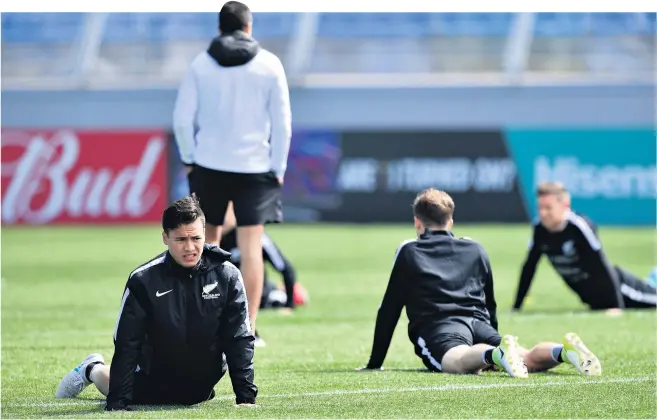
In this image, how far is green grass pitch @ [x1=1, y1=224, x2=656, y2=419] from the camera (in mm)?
5953

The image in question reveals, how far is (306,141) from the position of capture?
83.9ft

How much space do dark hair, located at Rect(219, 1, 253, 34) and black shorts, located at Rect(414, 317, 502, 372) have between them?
2318 millimetres

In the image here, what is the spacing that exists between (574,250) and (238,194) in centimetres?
382

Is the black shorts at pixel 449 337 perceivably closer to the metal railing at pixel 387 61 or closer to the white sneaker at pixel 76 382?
the white sneaker at pixel 76 382

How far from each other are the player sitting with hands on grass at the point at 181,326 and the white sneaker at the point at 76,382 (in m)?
0.34

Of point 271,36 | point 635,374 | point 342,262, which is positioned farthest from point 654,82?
point 635,374

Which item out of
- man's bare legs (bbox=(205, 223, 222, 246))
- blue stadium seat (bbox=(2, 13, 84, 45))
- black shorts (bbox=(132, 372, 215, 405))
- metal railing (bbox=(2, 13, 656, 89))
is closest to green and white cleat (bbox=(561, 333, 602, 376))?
black shorts (bbox=(132, 372, 215, 405))

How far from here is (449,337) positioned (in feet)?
23.3

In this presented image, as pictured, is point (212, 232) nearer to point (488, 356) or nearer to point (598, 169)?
point (488, 356)

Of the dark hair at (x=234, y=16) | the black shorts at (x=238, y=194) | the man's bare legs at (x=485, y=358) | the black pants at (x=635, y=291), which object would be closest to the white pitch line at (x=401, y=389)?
the man's bare legs at (x=485, y=358)

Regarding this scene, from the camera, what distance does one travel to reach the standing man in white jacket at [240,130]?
8.22m

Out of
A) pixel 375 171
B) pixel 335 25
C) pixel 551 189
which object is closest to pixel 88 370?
pixel 551 189

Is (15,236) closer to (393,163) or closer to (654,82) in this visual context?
(393,163)

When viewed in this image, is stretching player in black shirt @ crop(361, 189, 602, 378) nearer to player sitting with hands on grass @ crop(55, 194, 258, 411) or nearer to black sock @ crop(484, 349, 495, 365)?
black sock @ crop(484, 349, 495, 365)
